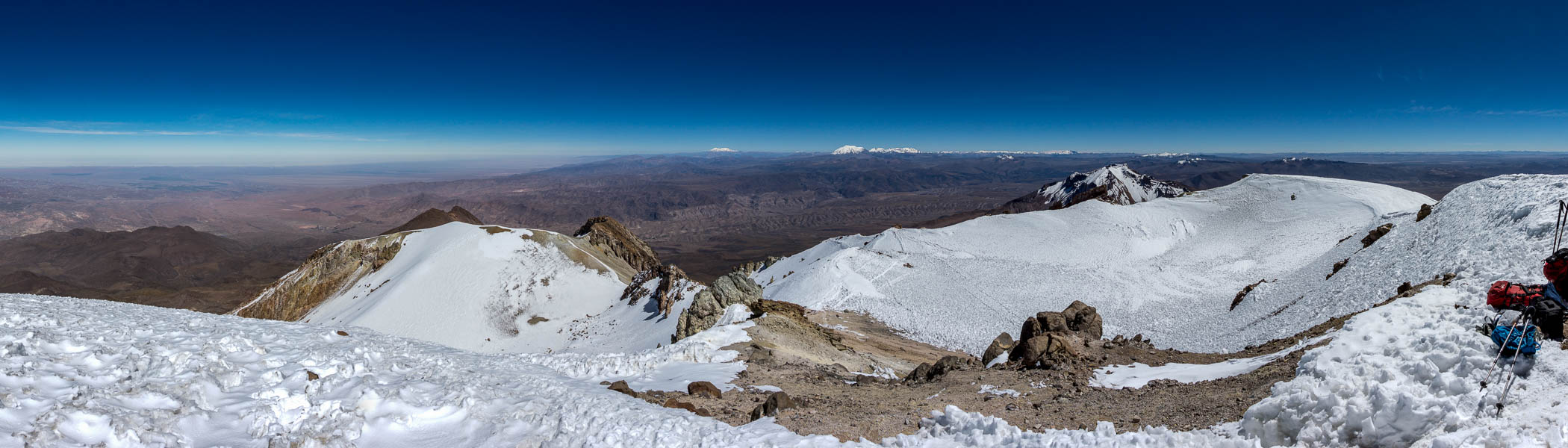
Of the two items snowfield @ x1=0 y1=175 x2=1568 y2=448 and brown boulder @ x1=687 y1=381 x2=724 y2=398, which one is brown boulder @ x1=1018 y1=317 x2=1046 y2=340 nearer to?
snowfield @ x1=0 y1=175 x2=1568 y2=448

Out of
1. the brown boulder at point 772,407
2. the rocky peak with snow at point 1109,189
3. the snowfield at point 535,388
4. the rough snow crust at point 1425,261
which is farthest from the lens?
the rocky peak with snow at point 1109,189

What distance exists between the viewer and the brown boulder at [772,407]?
30.2 ft

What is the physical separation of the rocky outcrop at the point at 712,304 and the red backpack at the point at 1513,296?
20.0 meters

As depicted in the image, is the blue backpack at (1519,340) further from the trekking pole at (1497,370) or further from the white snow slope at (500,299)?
the white snow slope at (500,299)

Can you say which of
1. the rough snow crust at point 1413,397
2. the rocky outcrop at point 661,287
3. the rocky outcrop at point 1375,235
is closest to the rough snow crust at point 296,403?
the rough snow crust at point 1413,397

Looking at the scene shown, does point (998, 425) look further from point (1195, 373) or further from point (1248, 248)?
point (1248, 248)

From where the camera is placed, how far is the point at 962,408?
993cm

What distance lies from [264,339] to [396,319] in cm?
3158

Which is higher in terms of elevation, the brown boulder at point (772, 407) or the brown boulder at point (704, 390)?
the brown boulder at point (772, 407)

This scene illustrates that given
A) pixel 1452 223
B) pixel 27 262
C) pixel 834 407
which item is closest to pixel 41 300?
pixel 834 407

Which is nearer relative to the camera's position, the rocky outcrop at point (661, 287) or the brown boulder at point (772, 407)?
the brown boulder at point (772, 407)

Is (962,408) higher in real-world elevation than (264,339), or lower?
lower

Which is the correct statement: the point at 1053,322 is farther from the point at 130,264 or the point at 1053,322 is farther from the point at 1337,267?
the point at 130,264

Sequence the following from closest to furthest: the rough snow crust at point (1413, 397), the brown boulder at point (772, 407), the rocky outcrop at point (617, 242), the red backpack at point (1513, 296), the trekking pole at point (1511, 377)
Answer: the rough snow crust at point (1413, 397) < the trekking pole at point (1511, 377) < the red backpack at point (1513, 296) < the brown boulder at point (772, 407) < the rocky outcrop at point (617, 242)
